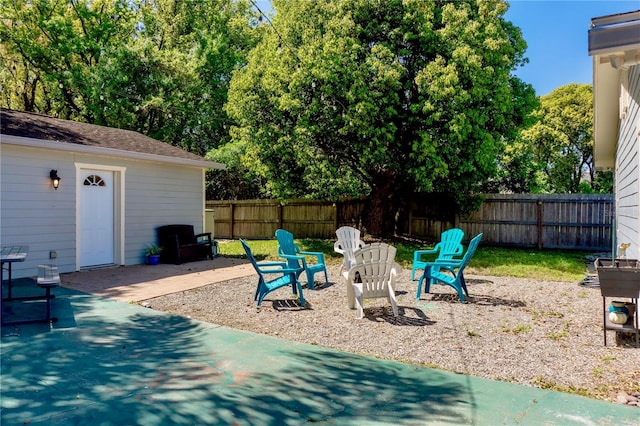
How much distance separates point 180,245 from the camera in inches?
395

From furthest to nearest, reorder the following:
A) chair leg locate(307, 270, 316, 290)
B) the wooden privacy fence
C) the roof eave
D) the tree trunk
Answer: the tree trunk < the wooden privacy fence < the roof eave < chair leg locate(307, 270, 316, 290)

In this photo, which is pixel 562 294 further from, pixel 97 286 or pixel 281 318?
pixel 97 286

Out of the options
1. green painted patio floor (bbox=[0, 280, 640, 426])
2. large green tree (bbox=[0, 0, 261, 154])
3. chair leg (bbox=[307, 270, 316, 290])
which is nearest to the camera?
green painted patio floor (bbox=[0, 280, 640, 426])

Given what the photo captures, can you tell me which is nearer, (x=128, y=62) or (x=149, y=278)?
(x=149, y=278)

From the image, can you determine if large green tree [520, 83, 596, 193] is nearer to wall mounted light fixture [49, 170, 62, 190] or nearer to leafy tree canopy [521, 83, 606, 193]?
leafy tree canopy [521, 83, 606, 193]

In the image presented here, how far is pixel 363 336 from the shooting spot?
177 inches

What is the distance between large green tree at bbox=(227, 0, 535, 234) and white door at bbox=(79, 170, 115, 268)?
444 cm

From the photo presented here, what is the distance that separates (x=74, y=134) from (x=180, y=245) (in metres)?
3.31

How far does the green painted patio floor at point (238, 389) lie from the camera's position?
269 cm

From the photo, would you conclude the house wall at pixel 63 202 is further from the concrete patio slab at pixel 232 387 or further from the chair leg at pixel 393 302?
the chair leg at pixel 393 302

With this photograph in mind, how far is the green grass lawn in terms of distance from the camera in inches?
342

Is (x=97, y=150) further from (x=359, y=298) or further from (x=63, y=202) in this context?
(x=359, y=298)

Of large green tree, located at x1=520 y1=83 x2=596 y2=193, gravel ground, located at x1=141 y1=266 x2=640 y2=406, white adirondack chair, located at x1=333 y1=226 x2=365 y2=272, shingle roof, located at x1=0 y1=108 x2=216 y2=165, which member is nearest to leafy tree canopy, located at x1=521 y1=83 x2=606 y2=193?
large green tree, located at x1=520 y1=83 x2=596 y2=193

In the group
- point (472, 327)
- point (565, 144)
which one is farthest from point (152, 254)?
point (565, 144)
